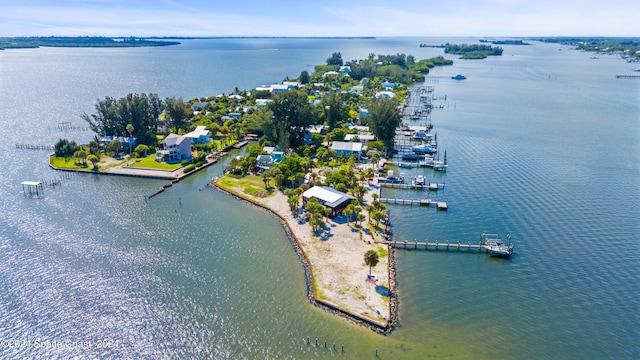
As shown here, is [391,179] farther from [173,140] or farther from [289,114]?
[173,140]

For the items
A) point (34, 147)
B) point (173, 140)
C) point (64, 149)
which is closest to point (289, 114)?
point (173, 140)

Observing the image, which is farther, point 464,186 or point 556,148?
point 556,148

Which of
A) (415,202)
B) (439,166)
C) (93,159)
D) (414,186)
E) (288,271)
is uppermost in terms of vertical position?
(93,159)

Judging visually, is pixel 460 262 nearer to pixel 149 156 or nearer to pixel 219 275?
pixel 219 275

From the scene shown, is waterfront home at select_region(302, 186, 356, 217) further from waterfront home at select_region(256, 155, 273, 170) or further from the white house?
the white house

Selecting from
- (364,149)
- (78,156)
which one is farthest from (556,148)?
(78,156)

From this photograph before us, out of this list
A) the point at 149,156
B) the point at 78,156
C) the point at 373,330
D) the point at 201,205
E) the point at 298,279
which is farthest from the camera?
the point at 149,156

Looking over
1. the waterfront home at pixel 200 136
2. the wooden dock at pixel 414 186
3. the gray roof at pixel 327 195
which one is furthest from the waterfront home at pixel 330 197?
the waterfront home at pixel 200 136
